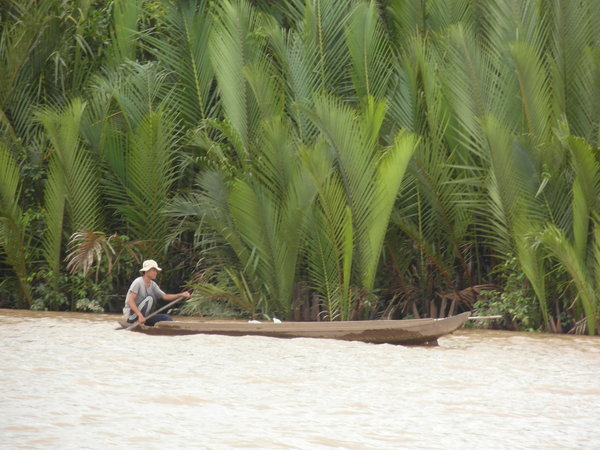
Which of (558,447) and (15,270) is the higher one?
(15,270)

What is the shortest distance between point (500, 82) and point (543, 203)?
1.35m

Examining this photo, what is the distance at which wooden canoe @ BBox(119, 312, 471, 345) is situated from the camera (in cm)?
946

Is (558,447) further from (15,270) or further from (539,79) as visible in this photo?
(15,270)

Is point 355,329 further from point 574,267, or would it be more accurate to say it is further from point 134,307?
point 574,267

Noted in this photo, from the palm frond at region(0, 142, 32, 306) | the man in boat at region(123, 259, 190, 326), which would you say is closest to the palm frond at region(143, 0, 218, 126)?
the palm frond at region(0, 142, 32, 306)

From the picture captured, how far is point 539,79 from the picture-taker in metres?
10.8

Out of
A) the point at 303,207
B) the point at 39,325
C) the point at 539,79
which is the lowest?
the point at 39,325

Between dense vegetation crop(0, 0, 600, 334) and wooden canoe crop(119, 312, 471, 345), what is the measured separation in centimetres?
133

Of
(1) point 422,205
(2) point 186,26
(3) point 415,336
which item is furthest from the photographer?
(2) point 186,26

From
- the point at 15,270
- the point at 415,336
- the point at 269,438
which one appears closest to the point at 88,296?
the point at 15,270

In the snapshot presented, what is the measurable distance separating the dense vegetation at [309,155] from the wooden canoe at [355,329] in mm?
1327

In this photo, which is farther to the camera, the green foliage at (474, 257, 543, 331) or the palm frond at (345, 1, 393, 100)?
the palm frond at (345, 1, 393, 100)

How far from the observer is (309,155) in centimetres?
1059

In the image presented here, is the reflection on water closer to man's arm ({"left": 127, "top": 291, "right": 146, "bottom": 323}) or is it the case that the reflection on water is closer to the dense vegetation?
man's arm ({"left": 127, "top": 291, "right": 146, "bottom": 323})
